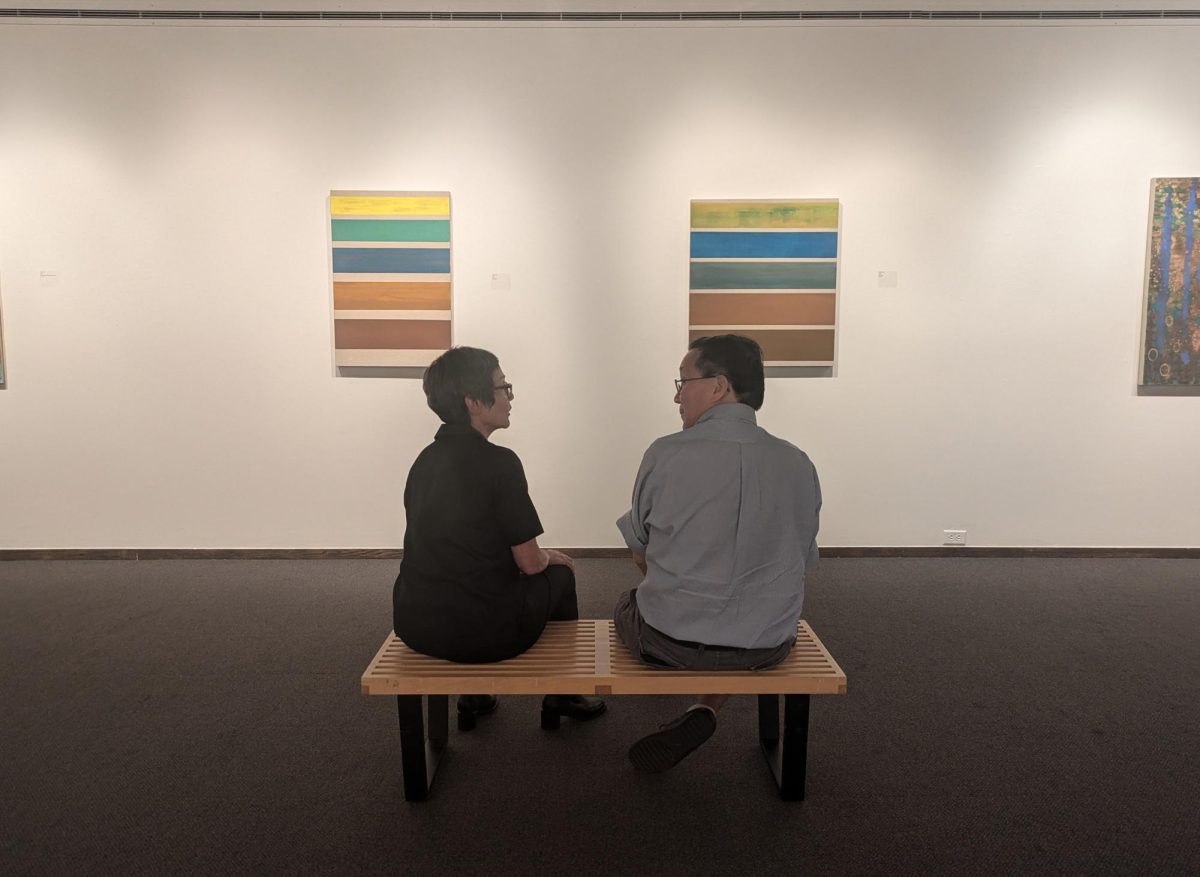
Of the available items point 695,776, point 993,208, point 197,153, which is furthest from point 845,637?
point 197,153

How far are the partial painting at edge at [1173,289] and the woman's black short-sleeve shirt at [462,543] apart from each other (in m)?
4.38

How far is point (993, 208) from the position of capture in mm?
4680

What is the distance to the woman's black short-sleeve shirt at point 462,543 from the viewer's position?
217cm

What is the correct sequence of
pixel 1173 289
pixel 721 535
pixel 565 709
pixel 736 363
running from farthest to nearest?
pixel 1173 289 < pixel 565 709 < pixel 736 363 < pixel 721 535

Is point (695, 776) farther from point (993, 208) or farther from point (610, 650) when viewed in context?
point (993, 208)

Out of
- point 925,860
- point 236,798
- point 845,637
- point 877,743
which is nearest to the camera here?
point 925,860

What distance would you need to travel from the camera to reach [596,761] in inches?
95.1

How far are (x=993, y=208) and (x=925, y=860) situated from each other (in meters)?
3.97

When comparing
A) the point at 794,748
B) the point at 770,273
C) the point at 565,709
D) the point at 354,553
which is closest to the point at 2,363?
the point at 354,553

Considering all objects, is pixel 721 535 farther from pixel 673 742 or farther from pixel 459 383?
pixel 459 383

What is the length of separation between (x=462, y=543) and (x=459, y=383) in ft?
1.50

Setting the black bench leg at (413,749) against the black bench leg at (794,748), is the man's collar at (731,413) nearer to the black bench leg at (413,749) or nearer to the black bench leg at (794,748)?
the black bench leg at (794,748)

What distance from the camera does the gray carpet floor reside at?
198 centimetres

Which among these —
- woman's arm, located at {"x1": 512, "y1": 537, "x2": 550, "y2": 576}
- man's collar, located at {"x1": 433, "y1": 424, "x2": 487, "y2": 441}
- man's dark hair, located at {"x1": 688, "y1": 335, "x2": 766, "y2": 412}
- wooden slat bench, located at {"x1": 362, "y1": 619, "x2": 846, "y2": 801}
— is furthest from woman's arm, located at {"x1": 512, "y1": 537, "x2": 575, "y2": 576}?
man's dark hair, located at {"x1": 688, "y1": 335, "x2": 766, "y2": 412}
